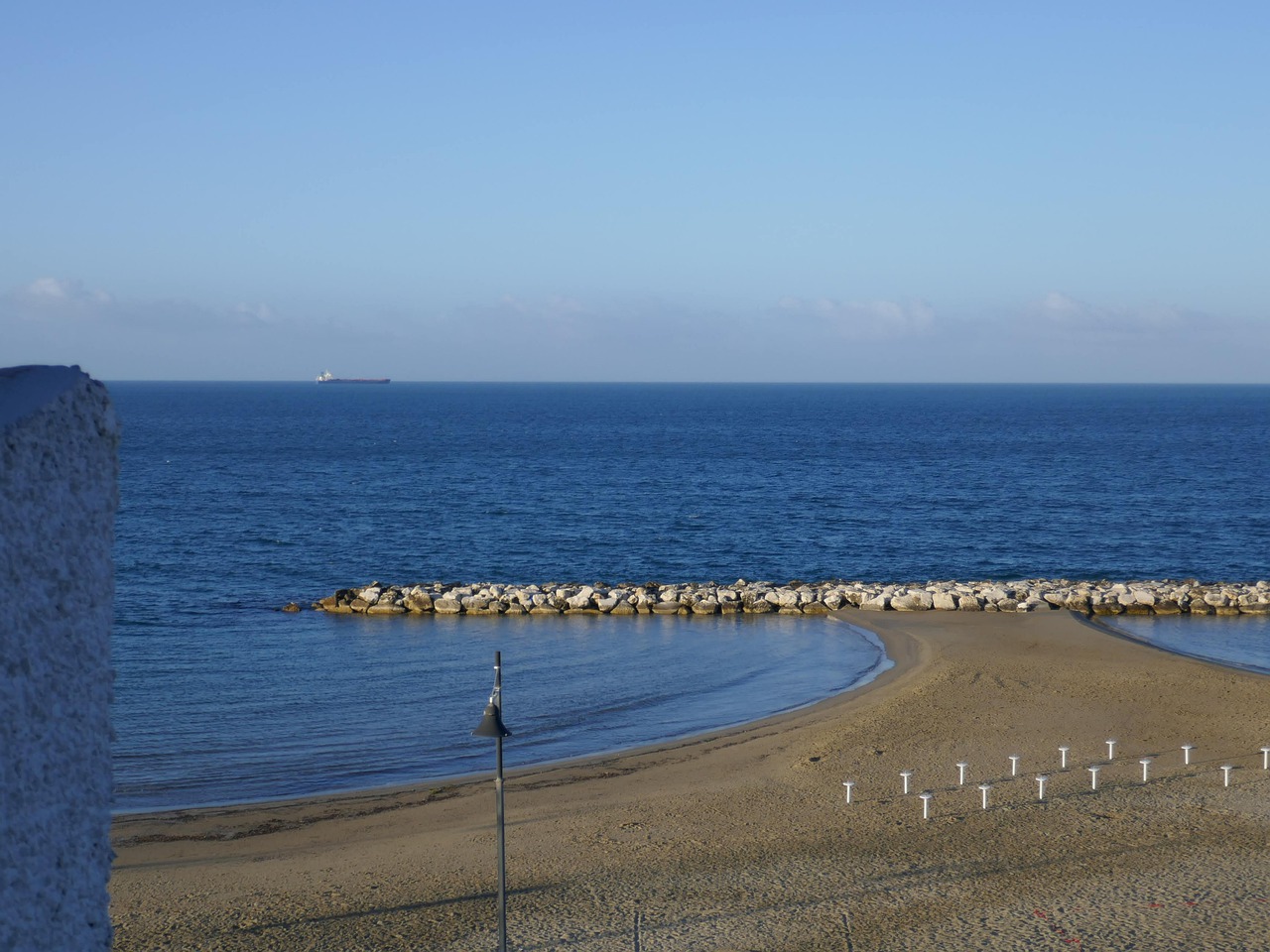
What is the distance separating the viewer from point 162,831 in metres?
16.9

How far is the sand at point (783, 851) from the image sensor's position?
43.0ft

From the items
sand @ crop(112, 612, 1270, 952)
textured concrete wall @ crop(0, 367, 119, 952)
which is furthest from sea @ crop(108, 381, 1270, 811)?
sand @ crop(112, 612, 1270, 952)

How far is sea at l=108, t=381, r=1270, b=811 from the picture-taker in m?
22.9

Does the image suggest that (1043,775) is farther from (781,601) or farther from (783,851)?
(781,601)

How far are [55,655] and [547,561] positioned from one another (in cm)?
4340

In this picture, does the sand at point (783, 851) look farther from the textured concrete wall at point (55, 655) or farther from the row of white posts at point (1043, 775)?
the textured concrete wall at point (55, 655)

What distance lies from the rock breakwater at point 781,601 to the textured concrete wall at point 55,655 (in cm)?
3133

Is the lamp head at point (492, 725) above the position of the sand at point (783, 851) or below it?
above

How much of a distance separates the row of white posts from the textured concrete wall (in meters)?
13.5

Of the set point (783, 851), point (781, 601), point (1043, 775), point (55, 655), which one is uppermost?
point (55, 655)

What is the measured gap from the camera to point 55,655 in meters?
4.34

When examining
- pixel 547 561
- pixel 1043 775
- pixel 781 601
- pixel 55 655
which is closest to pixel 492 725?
pixel 55 655

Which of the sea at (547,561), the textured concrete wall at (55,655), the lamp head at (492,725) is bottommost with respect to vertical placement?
the sea at (547,561)

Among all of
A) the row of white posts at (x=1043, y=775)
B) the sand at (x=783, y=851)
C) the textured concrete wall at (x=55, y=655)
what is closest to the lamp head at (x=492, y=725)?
the sand at (x=783, y=851)
